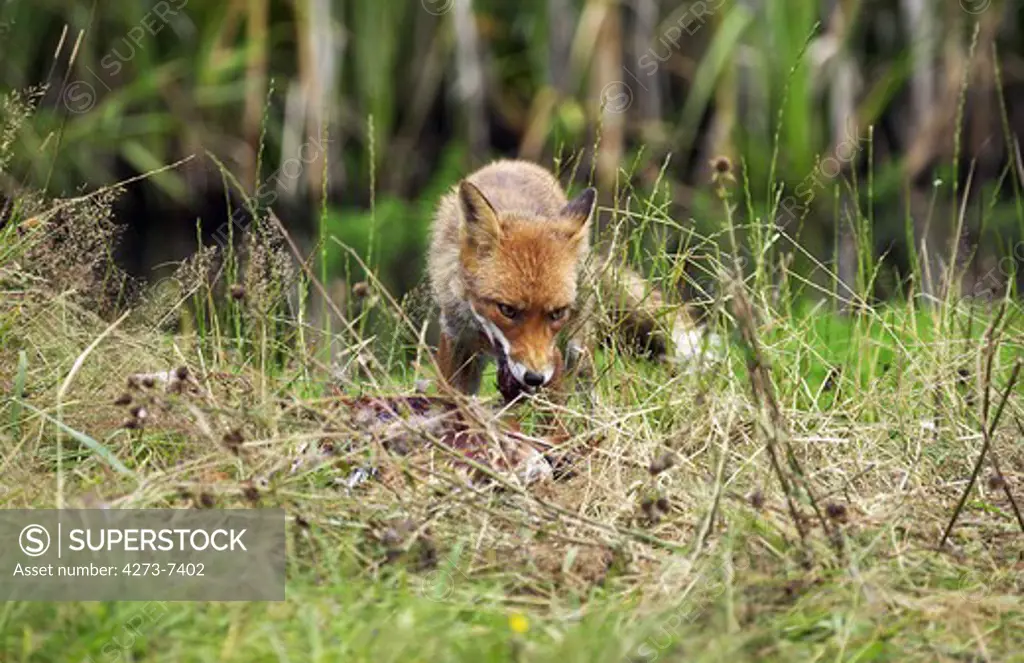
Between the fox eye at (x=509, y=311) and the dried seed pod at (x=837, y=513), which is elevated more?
the dried seed pod at (x=837, y=513)

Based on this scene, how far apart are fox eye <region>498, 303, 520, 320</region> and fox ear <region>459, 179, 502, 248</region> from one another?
0.26m

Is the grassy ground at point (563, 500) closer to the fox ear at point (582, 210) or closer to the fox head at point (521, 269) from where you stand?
the fox head at point (521, 269)

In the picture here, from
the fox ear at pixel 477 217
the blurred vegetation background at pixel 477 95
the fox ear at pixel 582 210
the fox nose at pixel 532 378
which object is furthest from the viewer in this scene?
the blurred vegetation background at pixel 477 95

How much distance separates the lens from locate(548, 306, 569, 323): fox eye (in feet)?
16.8

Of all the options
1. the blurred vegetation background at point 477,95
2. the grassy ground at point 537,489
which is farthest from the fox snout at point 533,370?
the blurred vegetation background at point 477,95

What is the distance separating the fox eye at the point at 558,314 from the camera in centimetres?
513

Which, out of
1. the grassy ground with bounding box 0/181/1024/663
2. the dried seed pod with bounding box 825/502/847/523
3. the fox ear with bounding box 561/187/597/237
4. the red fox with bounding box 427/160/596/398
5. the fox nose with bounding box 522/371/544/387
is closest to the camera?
the grassy ground with bounding box 0/181/1024/663

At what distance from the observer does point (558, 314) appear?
515cm

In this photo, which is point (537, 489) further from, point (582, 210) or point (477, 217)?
point (582, 210)

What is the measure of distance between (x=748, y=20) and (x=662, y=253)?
8087mm

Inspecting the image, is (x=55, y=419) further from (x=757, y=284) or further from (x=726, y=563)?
(x=757, y=284)

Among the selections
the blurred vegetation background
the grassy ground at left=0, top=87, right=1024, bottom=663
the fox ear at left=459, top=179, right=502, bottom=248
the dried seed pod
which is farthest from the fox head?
the blurred vegetation background

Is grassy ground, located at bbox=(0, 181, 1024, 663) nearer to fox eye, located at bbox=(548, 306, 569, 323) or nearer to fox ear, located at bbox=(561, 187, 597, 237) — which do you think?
fox eye, located at bbox=(548, 306, 569, 323)

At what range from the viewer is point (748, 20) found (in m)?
12.3
